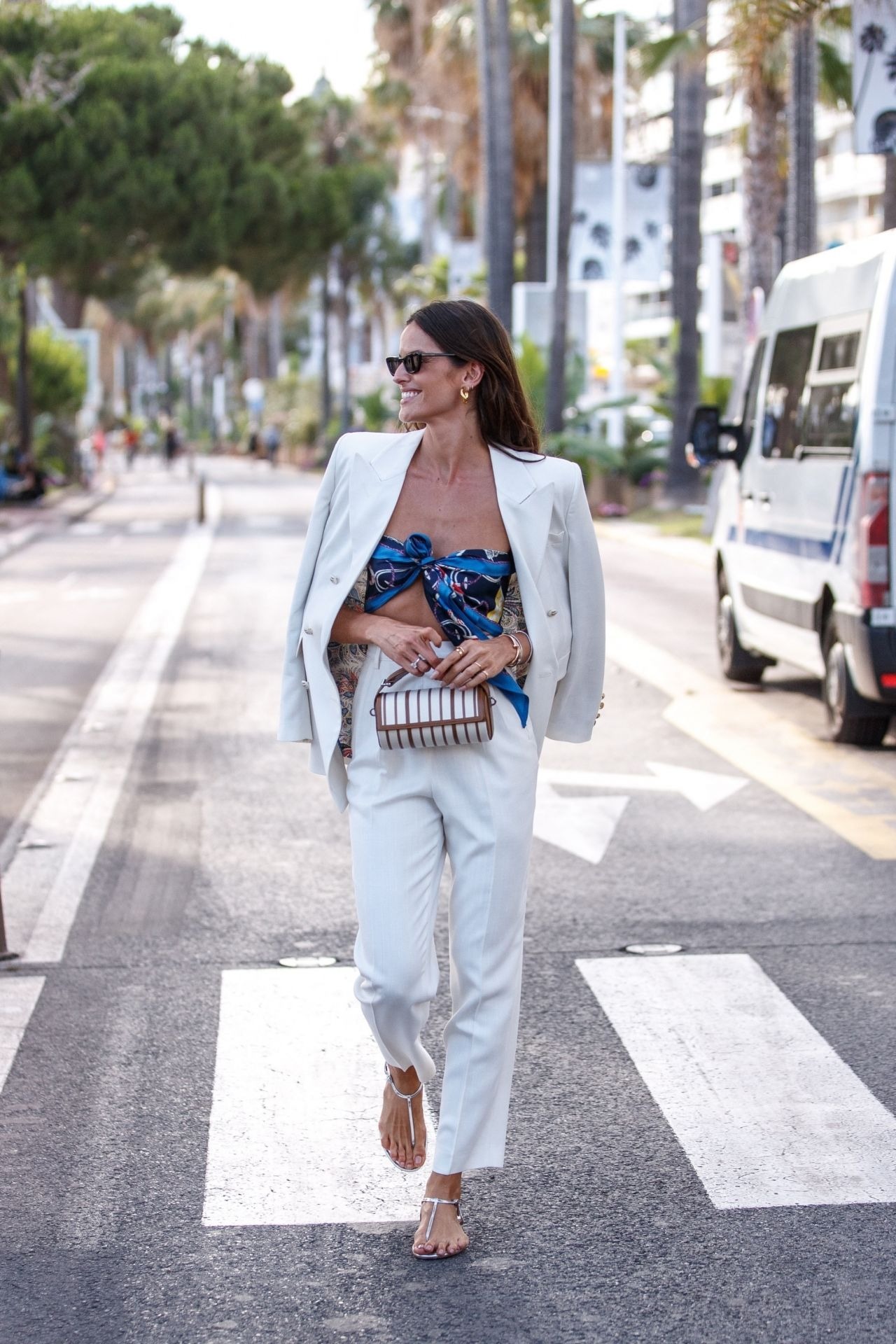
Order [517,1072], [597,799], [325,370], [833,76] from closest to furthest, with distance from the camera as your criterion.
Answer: [517,1072]
[597,799]
[833,76]
[325,370]

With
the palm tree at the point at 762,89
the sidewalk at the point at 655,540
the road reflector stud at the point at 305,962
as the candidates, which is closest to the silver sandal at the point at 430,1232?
the road reflector stud at the point at 305,962

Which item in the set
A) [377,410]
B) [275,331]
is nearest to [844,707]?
[377,410]

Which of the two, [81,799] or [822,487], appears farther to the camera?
[822,487]

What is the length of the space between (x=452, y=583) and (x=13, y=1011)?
8.11 ft

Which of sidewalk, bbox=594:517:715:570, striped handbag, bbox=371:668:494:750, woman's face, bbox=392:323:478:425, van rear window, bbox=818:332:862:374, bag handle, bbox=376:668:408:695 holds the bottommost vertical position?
sidewalk, bbox=594:517:715:570

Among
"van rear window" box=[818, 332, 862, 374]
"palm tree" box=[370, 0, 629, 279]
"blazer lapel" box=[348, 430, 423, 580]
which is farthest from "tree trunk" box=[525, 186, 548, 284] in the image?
"blazer lapel" box=[348, 430, 423, 580]

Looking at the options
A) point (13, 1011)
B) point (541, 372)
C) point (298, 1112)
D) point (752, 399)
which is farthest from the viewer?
point (541, 372)

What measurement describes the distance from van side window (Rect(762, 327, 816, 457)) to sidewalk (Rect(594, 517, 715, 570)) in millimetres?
10718

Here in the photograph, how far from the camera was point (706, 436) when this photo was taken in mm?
11633

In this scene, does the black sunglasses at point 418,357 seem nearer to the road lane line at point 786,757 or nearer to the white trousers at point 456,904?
the white trousers at point 456,904

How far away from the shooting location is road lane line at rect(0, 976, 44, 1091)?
→ 5.24 metres

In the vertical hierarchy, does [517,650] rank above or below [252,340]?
below

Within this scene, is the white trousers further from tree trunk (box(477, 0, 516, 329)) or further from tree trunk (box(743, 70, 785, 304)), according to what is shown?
tree trunk (box(477, 0, 516, 329))

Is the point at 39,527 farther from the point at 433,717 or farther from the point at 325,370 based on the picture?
the point at 325,370
